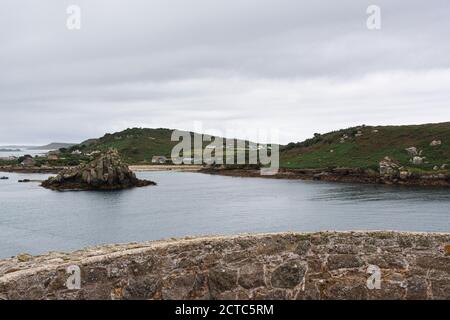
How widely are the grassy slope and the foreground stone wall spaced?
97.2 m

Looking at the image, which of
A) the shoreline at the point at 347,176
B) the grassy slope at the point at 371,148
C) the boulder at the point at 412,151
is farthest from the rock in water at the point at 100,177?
the boulder at the point at 412,151

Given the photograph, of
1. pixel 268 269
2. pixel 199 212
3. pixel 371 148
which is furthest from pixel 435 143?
pixel 268 269

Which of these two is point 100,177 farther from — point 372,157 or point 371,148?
point 371,148

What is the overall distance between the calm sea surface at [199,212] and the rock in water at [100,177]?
6281 millimetres

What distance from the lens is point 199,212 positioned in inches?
2574

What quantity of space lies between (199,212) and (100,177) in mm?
40497

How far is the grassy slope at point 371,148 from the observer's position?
354 feet

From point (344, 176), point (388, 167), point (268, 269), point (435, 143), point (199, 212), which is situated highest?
point (435, 143)

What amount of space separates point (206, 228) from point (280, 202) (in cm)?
2469

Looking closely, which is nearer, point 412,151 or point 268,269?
point 268,269

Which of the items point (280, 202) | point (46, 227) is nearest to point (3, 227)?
point (46, 227)

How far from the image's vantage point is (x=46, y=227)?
55844 millimetres

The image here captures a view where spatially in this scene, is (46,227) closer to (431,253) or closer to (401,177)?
(431,253)

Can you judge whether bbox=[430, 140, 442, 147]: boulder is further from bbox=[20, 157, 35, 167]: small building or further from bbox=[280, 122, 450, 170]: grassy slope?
bbox=[20, 157, 35, 167]: small building
